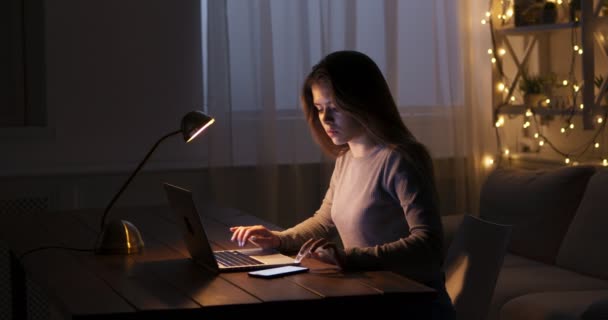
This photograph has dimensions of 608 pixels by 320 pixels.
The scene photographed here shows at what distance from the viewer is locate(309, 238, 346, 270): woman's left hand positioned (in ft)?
7.51

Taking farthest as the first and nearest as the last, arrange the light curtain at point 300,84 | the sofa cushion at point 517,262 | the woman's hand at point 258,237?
1. the light curtain at point 300,84
2. the sofa cushion at point 517,262
3. the woman's hand at point 258,237

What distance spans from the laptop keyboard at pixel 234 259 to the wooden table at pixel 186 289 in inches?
2.9

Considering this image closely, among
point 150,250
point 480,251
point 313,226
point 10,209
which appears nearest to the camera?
point 480,251

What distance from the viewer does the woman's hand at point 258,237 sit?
263 centimetres

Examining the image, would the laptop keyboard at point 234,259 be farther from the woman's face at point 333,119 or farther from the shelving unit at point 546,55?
the shelving unit at point 546,55

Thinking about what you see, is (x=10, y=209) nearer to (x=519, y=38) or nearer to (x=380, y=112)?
(x=380, y=112)

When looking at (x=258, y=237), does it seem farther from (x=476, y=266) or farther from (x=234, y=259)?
(x=476, y=266)

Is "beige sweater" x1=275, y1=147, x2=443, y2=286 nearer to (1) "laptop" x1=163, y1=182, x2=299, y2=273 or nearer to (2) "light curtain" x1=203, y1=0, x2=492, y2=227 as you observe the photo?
(1) "laptop" x1=163, y1=182, x2=299, y2=273

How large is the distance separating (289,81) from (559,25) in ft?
4.02

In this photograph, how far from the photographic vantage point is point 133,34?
4371 mm

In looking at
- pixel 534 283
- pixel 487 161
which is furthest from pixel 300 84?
pixel 534 283

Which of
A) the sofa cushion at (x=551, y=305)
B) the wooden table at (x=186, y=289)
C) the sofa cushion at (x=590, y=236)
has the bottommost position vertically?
the sofa cushion at (x=551, y=305)

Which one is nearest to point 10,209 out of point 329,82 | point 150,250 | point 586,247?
point 150,250

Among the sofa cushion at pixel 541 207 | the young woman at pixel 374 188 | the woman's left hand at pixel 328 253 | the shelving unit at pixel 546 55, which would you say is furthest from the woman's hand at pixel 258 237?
the shelving unit at pixel 546 55
